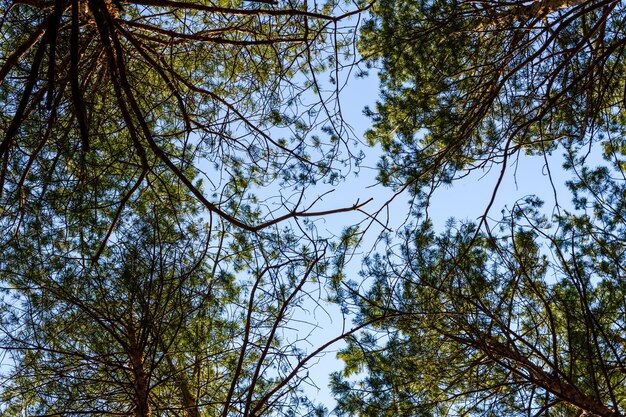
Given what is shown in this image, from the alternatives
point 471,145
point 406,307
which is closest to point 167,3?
point 406,307

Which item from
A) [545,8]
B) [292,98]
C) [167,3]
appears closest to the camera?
[167,3]

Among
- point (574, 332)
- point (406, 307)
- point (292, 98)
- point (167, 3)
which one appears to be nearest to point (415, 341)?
point (406, 307)

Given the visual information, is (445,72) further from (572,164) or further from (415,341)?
(415,341)

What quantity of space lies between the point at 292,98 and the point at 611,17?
2.96 meters

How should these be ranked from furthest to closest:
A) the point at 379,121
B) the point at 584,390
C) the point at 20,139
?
the point at 379,121, the point at 584,390, the point at 20,139

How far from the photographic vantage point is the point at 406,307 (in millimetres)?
5016

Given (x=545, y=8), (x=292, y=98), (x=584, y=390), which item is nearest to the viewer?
(x=584, y=390)

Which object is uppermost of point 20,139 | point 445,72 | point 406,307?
point 445,72

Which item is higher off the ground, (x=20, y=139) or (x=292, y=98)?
(x=292, y=98)

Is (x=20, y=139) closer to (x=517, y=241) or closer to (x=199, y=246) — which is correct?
(x=199, y=246)

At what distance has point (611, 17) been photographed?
214 inches

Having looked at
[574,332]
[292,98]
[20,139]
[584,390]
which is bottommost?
[584,390]

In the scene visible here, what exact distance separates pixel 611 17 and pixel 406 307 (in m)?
3.19

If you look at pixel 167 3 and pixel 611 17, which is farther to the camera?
pixel 611 17
